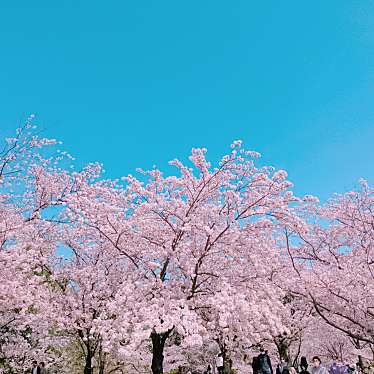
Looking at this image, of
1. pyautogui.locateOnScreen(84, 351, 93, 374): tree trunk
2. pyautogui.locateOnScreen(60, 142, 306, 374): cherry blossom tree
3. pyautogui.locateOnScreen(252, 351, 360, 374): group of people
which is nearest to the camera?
pyautogui.locateOnScreen(60, 142, 306, 374): cherry blossom tree

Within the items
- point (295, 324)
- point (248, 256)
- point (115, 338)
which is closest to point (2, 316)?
point (115, 338)

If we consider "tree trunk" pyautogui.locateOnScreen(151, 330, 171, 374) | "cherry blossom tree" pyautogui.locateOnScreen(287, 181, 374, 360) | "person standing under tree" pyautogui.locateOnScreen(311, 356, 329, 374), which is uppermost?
"cherry blossom tree" pyautogui.locateOnScreen(287, 181, 374, 360)

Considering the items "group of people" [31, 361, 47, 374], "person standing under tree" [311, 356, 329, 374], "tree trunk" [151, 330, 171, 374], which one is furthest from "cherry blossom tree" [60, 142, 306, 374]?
"group of people" [31, 361, 47, 374]

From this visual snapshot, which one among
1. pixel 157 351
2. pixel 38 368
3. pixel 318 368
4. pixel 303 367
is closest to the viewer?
pixel 157 351

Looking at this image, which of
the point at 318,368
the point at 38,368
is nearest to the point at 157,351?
the point at 318,368

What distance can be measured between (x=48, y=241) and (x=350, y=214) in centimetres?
1151

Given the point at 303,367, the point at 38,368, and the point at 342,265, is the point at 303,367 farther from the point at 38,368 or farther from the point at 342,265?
the point at 38,368

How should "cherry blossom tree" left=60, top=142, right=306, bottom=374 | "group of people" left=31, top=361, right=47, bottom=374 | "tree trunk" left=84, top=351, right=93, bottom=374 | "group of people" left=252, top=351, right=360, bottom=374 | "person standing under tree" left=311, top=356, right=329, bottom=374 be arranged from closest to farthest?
1. "cherry blossom tree" left=60, top=142, right=306, bottom=374
2. "person standing under tree" left=311, top=356, right=329, bottom=374
3. "group of people" left=252, top=351, right=360, bottom=374
4. "tree trunk" left=84, top=351, right=93, bottom=374
5. "group of people" left=31, top=361, right=47, bottom=374

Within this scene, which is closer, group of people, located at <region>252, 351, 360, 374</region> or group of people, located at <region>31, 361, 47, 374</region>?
group of people, located at <region>252, 351, 360, 374</region>

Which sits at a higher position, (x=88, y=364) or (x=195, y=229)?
(x=195, y=229)

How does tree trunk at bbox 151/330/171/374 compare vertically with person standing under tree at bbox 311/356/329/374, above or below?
above

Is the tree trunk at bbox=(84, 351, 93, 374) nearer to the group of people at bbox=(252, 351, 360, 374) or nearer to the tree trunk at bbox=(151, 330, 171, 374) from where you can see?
the tree trunk at bbox=(151, 330, 171, 374)

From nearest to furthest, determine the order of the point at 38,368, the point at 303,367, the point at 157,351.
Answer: the point at 157,351 < the point at 303,367 < the point at 38,368

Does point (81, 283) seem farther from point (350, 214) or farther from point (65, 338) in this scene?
point (350, 214)
